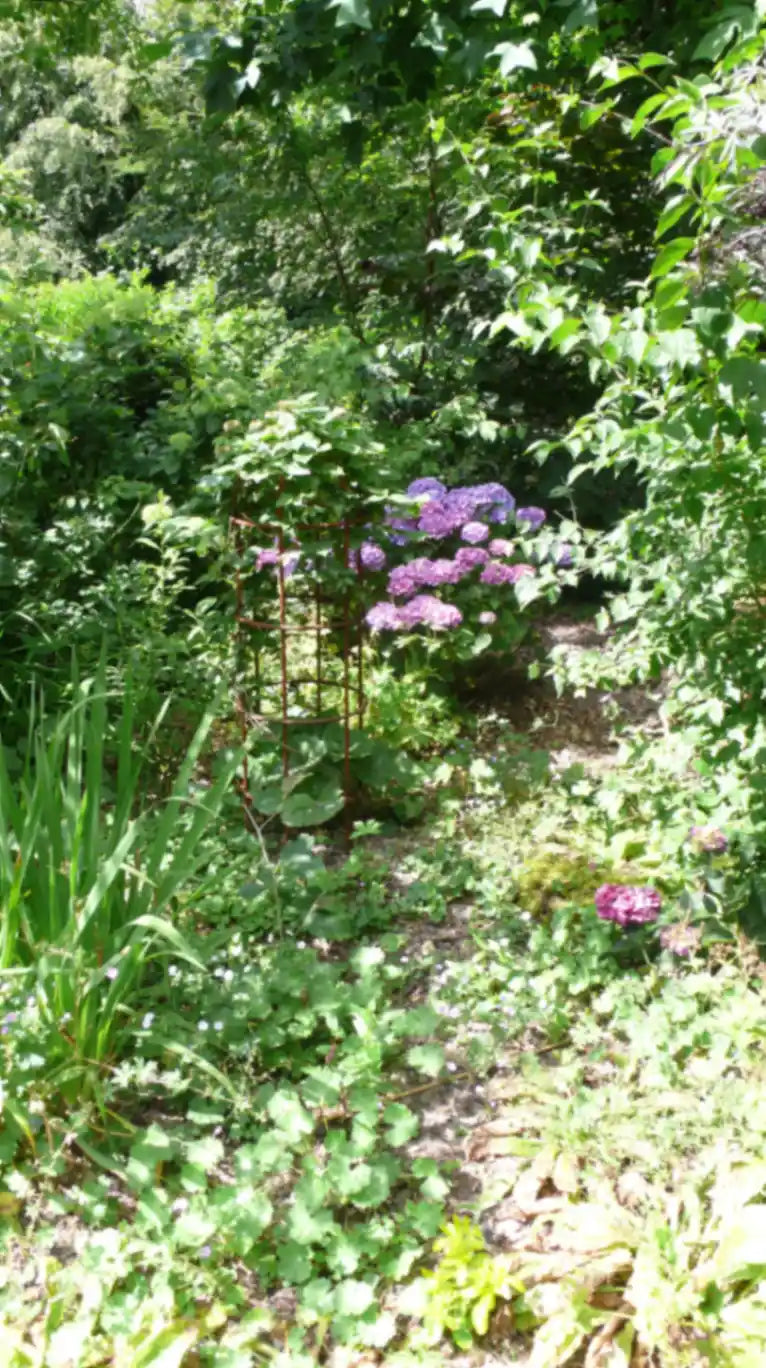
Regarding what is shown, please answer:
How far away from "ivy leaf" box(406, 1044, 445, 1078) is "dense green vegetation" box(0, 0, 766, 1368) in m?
0.02

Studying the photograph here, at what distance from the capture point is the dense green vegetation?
1.73 meters

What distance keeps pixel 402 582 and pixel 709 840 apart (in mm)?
1548

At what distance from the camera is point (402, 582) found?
3.65 metres

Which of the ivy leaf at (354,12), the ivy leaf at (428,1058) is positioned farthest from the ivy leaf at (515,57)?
the ivy leaf at (428,1058)

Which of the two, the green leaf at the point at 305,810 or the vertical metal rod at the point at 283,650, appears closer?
the green leaf at the point at 305,810

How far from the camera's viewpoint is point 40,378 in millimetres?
3916

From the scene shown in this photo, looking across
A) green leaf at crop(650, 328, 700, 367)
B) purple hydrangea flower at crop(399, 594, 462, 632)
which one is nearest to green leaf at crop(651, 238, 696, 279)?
green leaf at crop(650, 328, 700, 367)

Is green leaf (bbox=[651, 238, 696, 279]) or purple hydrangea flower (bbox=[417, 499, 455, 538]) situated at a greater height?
green leaf (bbox=[651, 238, 696, 279])

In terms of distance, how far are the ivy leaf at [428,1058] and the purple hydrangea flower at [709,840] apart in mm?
761

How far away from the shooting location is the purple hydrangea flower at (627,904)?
7.93 feet

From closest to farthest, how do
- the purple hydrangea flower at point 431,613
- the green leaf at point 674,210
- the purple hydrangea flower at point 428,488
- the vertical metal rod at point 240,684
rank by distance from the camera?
the green leaf at point 674,210, the vertical metal rod at point 240,684, the purple hydrangea flower at point 431,613, the purple hydrangea flower at point 428,488

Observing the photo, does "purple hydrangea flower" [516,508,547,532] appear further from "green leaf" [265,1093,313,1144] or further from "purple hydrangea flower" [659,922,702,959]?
"green leaf" [265,1093,313,1144]

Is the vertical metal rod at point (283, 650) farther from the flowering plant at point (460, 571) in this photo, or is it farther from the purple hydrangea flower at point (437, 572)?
the purple hydrangea flower at point (437, 572)

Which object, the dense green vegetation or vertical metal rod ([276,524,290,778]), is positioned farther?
vertical metal rod ([276,524,290,778])
